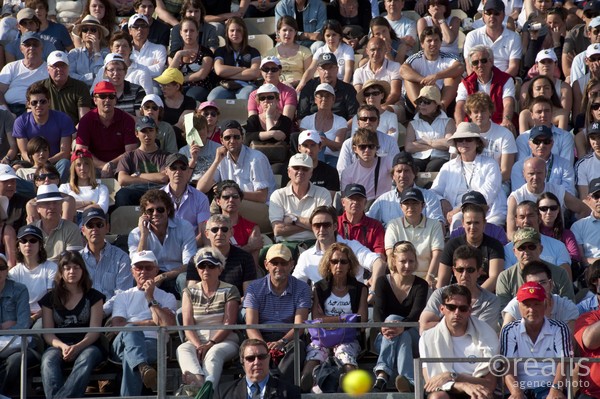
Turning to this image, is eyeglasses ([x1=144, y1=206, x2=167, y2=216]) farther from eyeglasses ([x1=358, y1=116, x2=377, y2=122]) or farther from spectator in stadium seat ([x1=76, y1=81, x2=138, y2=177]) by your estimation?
eyeglasses ([x1=358, y1=116, x2=377, y2=122])

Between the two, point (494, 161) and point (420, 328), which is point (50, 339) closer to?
point (420, 328)

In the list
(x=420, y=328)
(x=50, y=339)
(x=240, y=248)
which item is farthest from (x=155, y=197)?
(x=420, y=328)

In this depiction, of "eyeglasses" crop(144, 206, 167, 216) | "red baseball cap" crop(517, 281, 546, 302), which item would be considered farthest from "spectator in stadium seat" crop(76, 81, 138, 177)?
"red baseball cap" crop(517, 281, 546, 302)

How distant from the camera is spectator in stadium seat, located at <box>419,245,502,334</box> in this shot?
11570 mm

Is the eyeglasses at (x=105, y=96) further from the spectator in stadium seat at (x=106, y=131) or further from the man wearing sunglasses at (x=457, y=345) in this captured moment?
the man wearing sunglasses at (x=457, y=345)

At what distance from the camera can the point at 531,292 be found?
1106 cm

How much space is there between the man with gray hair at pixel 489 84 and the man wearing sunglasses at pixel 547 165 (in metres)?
1.14

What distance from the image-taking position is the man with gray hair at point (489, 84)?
15.6 m

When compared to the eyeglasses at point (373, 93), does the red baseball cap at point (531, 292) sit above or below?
below

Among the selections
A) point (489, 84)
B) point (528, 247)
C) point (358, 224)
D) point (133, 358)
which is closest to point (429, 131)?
point (489, 84)

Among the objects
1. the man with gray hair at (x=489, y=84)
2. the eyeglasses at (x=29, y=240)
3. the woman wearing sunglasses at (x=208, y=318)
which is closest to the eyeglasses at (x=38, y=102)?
the eyeglasses at (x=29, y=240)

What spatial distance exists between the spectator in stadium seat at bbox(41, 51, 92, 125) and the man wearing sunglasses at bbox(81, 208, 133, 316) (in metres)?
3.03

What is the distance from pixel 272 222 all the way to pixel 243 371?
8.23 feet

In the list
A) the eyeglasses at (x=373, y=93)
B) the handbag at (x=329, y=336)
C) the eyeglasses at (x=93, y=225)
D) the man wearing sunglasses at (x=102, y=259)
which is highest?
the eyeglasses at (x=373, y=93)
